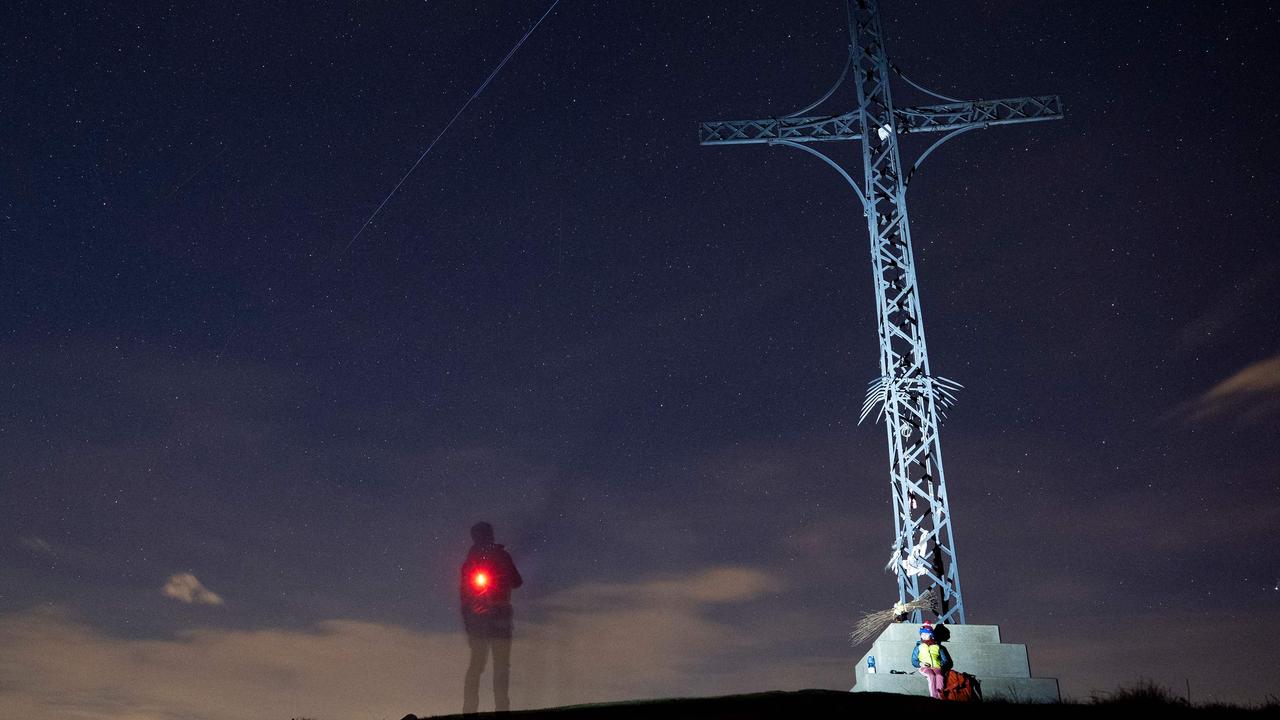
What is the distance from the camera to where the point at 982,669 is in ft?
53.6

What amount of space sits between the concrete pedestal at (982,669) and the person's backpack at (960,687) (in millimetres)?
1273

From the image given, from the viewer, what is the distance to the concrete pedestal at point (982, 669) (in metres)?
15.7

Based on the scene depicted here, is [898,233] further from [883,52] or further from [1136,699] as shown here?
[1136,699]

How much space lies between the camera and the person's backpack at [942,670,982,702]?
553 inches

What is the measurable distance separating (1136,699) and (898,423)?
8.94 metres

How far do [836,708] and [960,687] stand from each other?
543 cm

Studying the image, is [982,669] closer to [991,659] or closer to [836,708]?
[991,659]

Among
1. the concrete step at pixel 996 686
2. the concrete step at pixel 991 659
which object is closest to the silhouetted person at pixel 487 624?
the concrete step at pixel 996 686

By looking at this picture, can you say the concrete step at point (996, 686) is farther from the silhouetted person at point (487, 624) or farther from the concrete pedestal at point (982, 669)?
the silhouetted person at point (487, 624)

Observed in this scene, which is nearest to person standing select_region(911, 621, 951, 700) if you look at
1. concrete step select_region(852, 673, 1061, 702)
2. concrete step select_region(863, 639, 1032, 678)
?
concrete step select_region(852, 673, 1061, 702)

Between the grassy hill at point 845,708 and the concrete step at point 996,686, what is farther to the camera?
the concrete step at point 996,686

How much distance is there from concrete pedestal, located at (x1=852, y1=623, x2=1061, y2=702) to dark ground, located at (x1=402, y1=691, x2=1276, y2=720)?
4.48 m

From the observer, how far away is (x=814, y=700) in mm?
10336

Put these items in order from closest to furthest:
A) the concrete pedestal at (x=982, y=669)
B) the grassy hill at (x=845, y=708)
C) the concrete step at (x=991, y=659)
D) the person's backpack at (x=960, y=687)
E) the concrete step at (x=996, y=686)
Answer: the grassy hill at (x=845, y=708) < the person's backpack at (x=960, y=687) < the concrete step at (x=996, y=686) < the concrete pedestal at (x=982, y=669) < the concrete step at (x=991, y=659)
